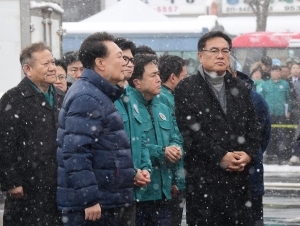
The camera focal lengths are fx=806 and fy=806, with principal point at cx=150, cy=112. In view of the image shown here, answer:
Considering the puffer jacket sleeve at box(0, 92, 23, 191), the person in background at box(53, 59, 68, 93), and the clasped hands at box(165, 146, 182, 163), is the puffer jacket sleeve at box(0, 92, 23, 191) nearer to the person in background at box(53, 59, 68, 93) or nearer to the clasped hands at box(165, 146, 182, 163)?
the clasped hands at box(165, 146, 182, 163)

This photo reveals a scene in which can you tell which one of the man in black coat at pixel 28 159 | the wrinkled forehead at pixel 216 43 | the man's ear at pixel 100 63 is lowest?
the man in black coat at pixel 28 159

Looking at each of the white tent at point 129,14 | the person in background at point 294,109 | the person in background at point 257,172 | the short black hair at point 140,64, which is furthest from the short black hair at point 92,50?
the white tent at point 129,14

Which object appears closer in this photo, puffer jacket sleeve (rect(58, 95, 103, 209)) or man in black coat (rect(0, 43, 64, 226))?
puffer jacket sleeve (rect(58, 95, 103, 209))

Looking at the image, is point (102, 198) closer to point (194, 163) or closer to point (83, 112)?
point (83, 112)

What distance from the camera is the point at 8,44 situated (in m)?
11.3

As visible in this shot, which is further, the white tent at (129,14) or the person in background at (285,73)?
the white tent at (129,14)

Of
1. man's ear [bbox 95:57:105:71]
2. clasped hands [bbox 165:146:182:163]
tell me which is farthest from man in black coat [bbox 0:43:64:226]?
man's ear [bbox 95:57:105:71]

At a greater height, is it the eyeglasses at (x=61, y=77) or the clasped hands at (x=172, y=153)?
the eyeglasses at (x=61, y=77)

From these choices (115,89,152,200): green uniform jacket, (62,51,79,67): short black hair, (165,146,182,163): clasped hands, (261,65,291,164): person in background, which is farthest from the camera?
(261,65,291,164): person in background

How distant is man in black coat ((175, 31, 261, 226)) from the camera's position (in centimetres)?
587

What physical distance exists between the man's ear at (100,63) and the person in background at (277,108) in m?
12.2

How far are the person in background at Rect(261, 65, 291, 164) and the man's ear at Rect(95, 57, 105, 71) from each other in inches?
480

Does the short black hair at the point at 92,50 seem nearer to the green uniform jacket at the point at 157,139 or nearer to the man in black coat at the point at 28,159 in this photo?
the green uniform jacket at the point at 157,139

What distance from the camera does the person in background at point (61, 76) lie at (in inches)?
311
